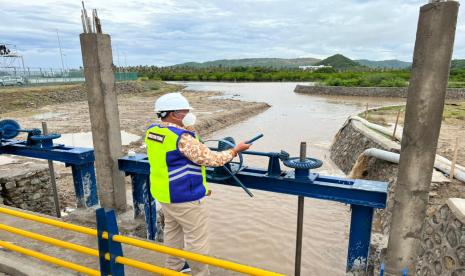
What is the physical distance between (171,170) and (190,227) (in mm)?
531

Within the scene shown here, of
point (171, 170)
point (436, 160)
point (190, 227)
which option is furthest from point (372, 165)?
point (171, 170)

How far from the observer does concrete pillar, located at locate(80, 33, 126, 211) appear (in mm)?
3740

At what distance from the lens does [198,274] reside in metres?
2.71

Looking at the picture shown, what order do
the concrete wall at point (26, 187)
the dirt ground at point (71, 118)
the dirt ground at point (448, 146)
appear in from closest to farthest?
the dirt ground at point (448, 146), the concrete wall at point (26, 187), the dirt ground at point (71, 118)

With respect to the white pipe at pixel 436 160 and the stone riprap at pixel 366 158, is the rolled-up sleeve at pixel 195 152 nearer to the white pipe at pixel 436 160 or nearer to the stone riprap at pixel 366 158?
the stone riprap at pixel 366 158

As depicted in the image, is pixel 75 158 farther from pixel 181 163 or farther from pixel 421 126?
pixel 421 126

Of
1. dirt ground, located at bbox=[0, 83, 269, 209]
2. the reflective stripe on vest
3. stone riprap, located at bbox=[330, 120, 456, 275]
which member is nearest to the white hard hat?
the reflective stripe on vest

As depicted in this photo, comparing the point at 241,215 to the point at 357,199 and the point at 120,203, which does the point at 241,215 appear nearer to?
the point at 120,203

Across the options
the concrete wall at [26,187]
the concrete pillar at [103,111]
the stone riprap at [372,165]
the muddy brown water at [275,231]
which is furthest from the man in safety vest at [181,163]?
the concrete wall at [26,187]

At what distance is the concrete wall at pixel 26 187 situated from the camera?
6.31m

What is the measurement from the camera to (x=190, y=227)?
2.66 m

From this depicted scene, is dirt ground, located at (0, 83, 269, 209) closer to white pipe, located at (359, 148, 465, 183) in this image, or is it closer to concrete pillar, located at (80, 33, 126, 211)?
concrete pillar, located at (80, 33, 126, 211)

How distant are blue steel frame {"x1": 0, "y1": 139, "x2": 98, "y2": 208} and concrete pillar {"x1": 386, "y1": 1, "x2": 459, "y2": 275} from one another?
3666 mm

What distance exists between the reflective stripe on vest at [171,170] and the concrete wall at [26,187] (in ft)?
16.9
